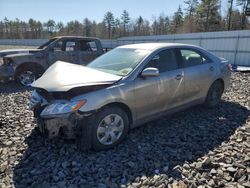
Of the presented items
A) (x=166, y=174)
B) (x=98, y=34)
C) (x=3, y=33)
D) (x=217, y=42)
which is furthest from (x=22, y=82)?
(x=3, y=33)

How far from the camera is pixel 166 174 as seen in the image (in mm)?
3133

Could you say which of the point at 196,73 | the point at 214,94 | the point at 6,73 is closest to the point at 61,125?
the point at 196,73

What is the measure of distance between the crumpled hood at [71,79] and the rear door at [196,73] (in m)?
1.66

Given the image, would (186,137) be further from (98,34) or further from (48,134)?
(98,34)

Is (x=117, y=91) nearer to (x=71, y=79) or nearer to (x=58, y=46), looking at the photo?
(x=71, y=79)

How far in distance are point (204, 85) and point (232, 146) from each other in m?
1.66

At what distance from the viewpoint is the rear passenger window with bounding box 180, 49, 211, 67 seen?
4.82 m

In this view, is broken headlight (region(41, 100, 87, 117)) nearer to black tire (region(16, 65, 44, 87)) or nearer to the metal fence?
black tire (region(16, 65, 44, 87))

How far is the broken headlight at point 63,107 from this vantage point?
3271 mm

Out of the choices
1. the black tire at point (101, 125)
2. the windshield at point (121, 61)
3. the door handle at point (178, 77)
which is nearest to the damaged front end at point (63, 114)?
the black tire at point (101, 125)

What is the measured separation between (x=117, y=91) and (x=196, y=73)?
2067mm

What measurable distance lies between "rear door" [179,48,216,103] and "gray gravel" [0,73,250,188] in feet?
1.78

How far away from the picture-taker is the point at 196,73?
4906 millimetres

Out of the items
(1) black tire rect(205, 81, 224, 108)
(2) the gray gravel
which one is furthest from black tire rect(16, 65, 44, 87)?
(1) black tire rect(205, 81, 224, 108)
